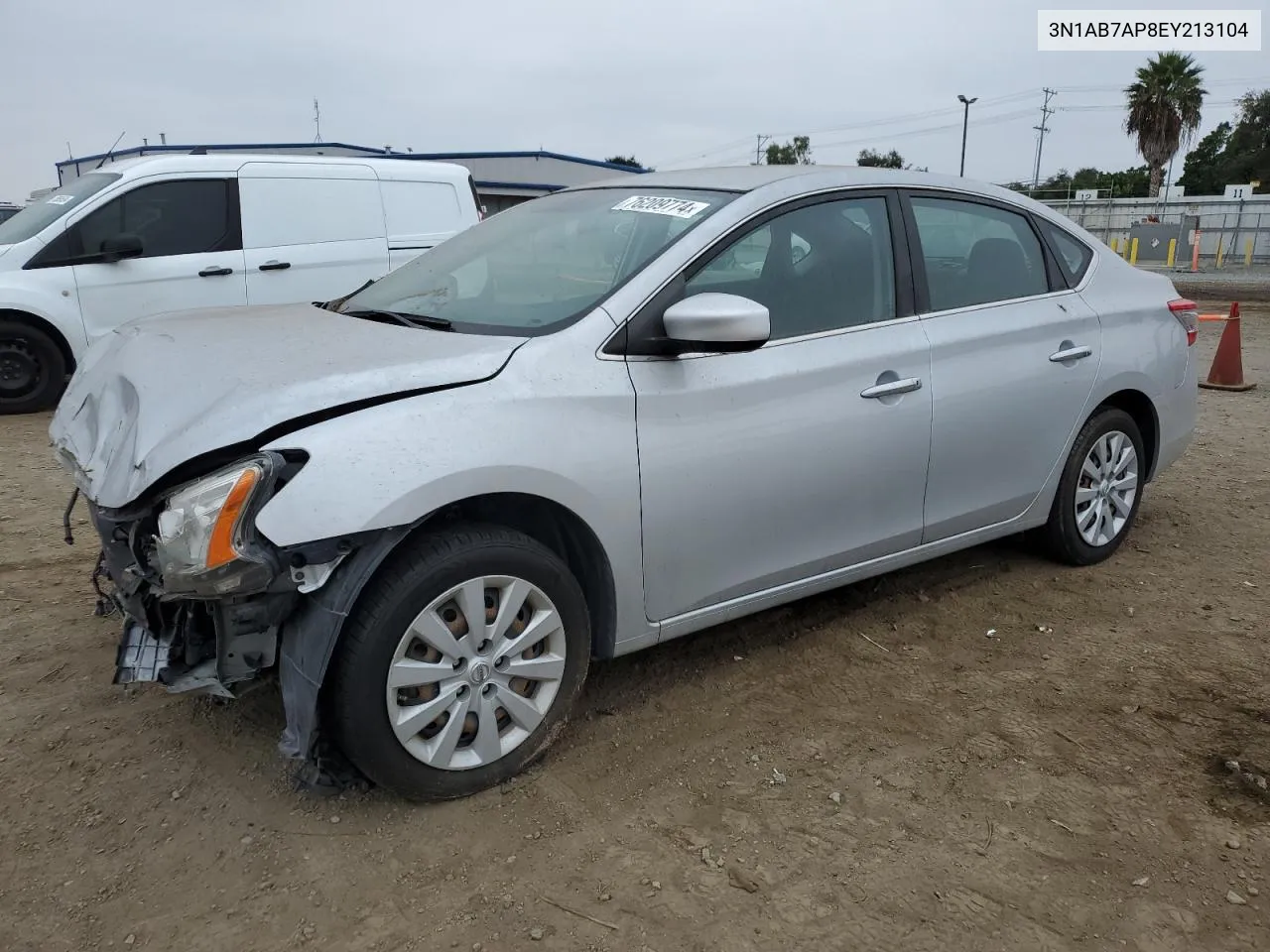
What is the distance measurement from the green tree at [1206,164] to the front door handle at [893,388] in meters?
62.7

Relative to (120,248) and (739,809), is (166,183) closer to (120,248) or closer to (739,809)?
(120,248)

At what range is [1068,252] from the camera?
13.9 ft

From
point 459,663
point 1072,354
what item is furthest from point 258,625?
point 1072,354

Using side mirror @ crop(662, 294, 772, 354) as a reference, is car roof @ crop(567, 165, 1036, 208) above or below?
above

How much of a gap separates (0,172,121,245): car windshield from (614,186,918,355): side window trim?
6.45 meters

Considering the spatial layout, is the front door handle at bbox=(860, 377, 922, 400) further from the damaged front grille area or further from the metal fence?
the metal fence

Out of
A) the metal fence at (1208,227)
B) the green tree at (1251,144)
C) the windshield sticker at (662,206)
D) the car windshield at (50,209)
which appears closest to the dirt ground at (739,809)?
the windshield sticker at (662,206)

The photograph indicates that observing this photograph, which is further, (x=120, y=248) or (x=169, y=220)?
(x=169, y=220)

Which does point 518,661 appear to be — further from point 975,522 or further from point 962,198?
point 962,198

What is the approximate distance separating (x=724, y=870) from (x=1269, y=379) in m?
9.29

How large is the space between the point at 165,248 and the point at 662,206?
5784 millimetres

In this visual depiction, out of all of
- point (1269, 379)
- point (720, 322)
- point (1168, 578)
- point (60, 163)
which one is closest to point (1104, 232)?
point (1269, 379)

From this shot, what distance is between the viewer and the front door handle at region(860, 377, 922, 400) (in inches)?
131

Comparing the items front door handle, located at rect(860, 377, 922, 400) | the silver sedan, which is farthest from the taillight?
front door handle, located at rect(860, 377, 922, 400)
